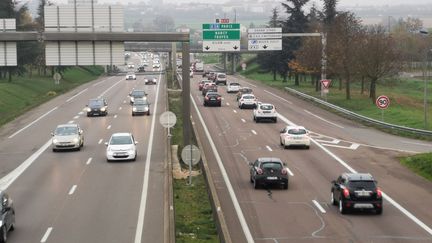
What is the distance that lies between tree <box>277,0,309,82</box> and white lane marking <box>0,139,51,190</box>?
63.1 meters

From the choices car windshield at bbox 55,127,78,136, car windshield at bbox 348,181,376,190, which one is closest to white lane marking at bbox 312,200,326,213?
car windshield at bbox 348,181,376,190

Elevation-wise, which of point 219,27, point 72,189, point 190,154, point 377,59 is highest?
point 219,27

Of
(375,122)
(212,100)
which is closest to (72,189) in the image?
(375,122)

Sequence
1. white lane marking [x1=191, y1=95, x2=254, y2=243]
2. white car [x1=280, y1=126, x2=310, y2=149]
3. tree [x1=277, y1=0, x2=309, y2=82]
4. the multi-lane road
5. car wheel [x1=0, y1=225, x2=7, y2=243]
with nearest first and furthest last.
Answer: car wheel [x1=0, y1=225, x2=7, y2=243] < white lane marking [x1=191, y1=95, x2=254, y2=243] < the multi-lane road < white car [x1=280, y1=126, x2=310, y2=149] < tree [x1=277, y1=0, x2=309, y2=82]

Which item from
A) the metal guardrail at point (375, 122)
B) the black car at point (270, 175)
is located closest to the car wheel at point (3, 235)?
the black car at point (270, 175)

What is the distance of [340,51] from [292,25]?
2773cm

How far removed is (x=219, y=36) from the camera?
154ft

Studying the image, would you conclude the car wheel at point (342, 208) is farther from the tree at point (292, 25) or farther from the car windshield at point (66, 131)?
the tree at point (292, 25)

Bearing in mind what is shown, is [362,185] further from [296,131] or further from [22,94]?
[22,94]

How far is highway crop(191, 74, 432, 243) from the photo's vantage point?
961 inches

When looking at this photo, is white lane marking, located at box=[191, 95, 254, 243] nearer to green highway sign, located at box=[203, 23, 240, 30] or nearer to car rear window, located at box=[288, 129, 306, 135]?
car rear window, located at box=[288, 129, 306, 135]

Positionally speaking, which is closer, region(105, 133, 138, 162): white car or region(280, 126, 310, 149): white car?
region(105, 133, 138, 162): white car

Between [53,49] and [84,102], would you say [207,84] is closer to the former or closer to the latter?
[84,102]

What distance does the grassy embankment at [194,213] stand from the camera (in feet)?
76.0
